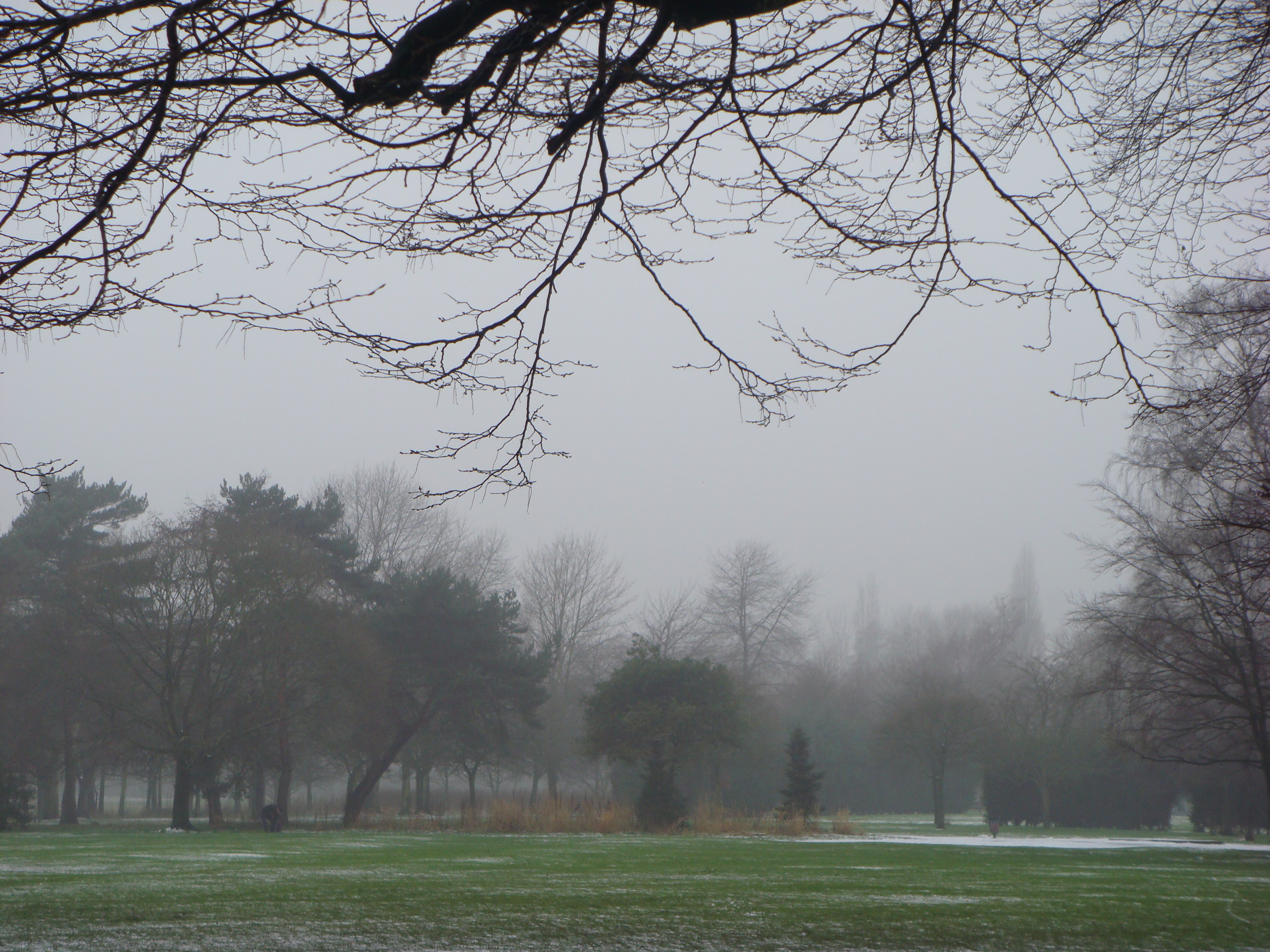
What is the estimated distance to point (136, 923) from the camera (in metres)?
5.14

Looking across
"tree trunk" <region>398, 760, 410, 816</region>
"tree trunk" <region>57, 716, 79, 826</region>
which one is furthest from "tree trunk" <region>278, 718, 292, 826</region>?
"tree trunk" <region>57, 716, 79, 826</region>

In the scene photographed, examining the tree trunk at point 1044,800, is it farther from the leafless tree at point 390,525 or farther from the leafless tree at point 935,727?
the leafless tree at point 390,525

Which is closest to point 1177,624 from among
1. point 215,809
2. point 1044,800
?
point 1044,800

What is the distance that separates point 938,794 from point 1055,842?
7576mm

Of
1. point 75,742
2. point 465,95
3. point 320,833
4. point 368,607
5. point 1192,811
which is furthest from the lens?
point 368,607

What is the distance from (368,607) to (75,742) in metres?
9.22

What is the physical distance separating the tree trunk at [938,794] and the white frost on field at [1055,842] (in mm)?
3348

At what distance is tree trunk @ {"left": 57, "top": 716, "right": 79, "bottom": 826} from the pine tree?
19.3 meters

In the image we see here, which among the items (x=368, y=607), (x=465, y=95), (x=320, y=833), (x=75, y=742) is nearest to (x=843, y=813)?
(x=320, y=833)

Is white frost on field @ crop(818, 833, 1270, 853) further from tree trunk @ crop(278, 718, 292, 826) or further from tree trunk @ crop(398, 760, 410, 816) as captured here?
tree trunk @ crop(398, 760, 410, 816)

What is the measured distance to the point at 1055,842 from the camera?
2092 cm

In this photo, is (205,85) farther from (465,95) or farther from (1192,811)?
(1192,811)

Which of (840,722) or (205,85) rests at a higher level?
(205,85)

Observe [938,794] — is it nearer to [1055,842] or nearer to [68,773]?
[1055,842]
